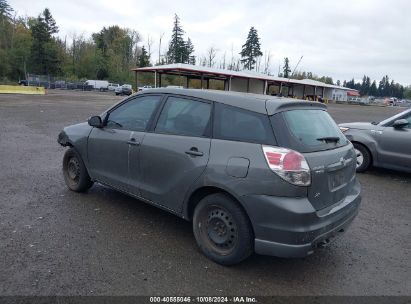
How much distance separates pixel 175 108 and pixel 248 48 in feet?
349

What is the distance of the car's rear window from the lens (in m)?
3.43

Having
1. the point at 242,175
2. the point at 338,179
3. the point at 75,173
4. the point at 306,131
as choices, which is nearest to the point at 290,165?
the point at 242,175

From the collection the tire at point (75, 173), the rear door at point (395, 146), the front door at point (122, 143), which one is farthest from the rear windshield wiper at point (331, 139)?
the rear door at point (395, 146)

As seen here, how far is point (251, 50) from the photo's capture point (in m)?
106

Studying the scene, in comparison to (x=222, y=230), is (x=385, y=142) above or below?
above

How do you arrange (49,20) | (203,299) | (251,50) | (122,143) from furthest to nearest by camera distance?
(251,50) → (49,20) → (122,143) → (203,299)

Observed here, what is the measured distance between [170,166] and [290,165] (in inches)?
53.9

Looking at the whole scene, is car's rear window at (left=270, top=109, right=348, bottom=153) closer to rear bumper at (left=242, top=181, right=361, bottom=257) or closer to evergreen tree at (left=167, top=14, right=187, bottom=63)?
rear bumper at (left=242, top=181, right=361, bottom=257)

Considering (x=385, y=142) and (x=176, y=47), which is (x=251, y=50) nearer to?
(x=176, y=47)

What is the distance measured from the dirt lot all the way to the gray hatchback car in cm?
35

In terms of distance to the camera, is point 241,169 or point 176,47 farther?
point 176,47

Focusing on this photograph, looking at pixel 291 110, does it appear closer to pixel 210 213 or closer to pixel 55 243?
pixel 210 213

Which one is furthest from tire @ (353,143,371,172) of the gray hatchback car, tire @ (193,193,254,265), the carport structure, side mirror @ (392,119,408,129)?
the carport structure

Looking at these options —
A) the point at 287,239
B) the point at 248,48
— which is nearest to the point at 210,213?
the point at 287,239
